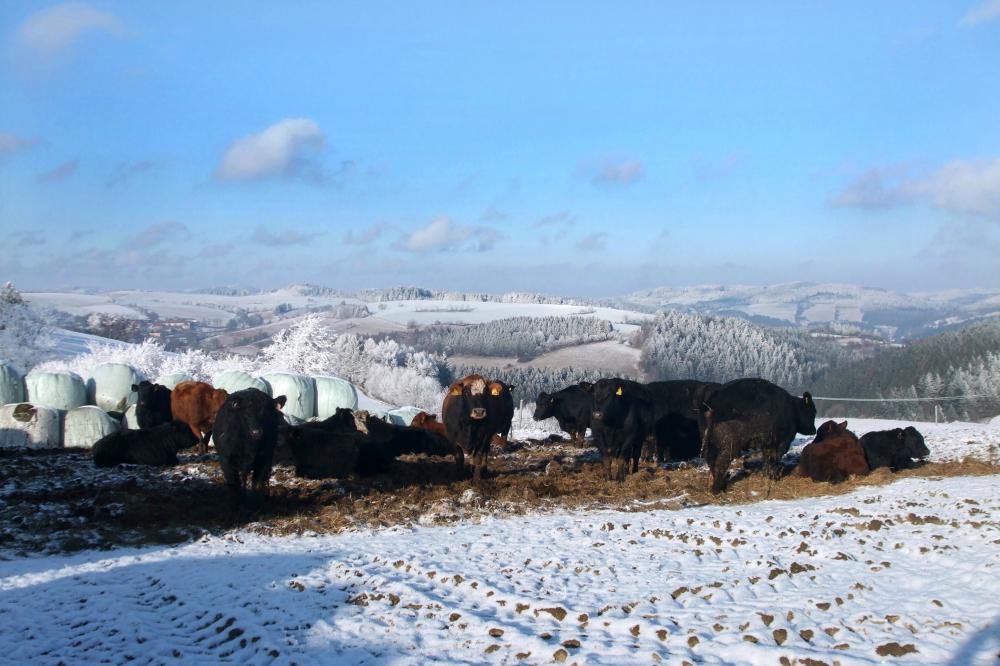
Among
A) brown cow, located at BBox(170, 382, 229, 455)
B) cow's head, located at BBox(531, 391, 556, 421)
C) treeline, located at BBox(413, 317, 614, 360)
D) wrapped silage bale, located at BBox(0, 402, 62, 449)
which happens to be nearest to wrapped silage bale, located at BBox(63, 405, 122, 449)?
wrapped silage bale, located at BBox(0, 402, 62, 449)

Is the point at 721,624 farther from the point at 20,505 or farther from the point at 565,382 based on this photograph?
the point at 565,382

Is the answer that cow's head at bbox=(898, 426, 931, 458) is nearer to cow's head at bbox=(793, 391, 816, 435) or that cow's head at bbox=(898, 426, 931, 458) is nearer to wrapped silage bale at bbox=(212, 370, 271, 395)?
cow's head at bbox=(793, 391, 816, 435)

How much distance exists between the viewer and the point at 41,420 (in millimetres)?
23141

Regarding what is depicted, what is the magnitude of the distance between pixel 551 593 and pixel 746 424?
8107 millimetres

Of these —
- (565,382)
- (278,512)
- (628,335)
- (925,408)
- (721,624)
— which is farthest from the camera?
(628,335)

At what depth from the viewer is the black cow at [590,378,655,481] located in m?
17.2

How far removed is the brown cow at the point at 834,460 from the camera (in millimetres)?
15750

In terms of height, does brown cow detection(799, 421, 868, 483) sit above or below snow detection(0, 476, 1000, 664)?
above

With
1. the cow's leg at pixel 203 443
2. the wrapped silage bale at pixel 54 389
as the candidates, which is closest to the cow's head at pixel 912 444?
the cow's leg at pixel 203 443

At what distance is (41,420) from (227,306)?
163 meters

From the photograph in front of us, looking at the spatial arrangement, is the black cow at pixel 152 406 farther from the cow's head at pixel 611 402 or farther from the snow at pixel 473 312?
the snow at pixel 473 312

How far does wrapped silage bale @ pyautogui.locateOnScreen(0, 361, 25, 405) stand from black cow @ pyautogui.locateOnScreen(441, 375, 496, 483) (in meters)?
18.4

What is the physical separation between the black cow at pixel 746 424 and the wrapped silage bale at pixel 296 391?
20482mm

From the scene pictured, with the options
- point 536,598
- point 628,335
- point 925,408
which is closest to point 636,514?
point 536,598
